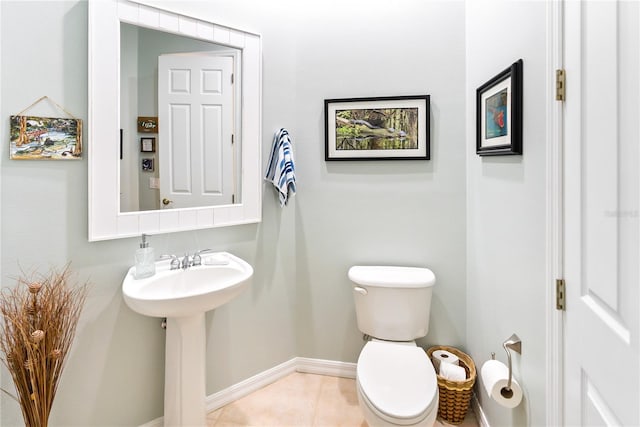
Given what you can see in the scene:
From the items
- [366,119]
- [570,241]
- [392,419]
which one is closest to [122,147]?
[366,119]

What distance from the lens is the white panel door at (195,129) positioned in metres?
1.88

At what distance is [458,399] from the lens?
1.90m

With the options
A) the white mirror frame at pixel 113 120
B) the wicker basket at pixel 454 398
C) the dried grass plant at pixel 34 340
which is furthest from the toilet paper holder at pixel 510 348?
the dried grass plant at pixel 34 340

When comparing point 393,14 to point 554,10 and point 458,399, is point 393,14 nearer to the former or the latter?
point 554,10

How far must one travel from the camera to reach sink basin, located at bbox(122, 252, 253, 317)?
1.43m

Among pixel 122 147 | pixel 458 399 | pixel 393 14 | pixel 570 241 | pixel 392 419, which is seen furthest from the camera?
pixel 393 14

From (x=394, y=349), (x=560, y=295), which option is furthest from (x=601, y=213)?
(x=394, y=349)

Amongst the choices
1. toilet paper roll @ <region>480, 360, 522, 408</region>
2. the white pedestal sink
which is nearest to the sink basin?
the white pedestal sink

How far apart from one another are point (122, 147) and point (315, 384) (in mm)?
1775

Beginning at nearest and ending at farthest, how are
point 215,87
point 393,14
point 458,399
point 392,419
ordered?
point 392,419
point 458,399
point 215,87
point 393,14

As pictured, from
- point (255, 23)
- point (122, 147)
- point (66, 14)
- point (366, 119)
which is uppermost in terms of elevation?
point (255, 23)

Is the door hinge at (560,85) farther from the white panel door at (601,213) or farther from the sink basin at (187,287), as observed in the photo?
the sink basin at (187,287)

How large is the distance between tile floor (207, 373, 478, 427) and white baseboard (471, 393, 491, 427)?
0.12 ft

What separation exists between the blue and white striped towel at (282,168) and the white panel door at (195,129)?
9.9 inches
